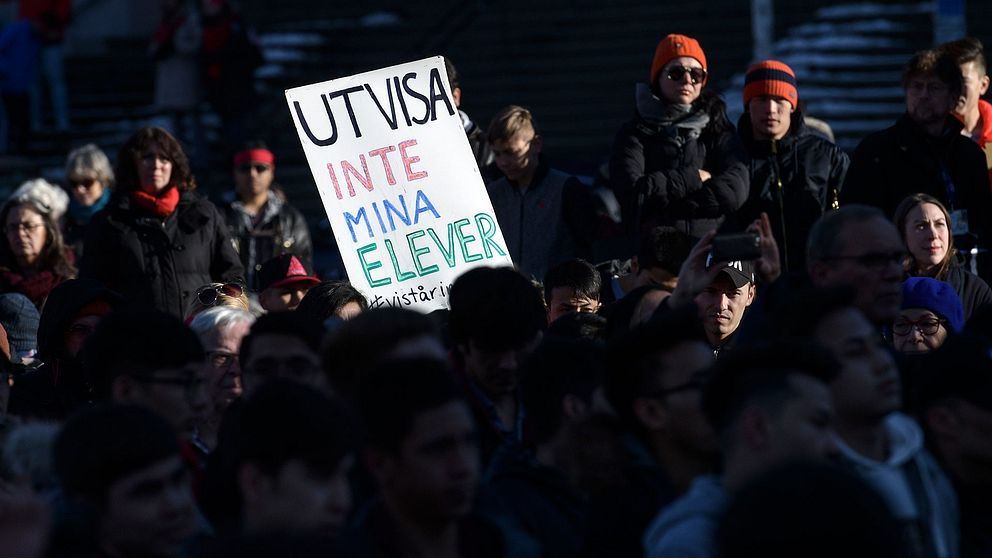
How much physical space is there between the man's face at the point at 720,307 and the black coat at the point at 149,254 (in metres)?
2.75

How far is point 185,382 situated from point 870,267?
2118mm

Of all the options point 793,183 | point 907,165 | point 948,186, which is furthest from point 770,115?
point 948,186

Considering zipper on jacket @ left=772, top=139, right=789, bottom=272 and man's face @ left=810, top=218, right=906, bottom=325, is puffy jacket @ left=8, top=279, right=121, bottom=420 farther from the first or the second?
zipper on jacket @ left=772, top=139, right=789, bottom=272

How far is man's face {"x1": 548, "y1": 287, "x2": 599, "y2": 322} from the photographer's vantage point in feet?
26.4

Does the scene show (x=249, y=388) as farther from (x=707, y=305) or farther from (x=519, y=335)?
(x=707, y=305)

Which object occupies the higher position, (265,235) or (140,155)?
(140,155)

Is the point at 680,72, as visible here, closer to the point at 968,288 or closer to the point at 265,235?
the point at 968,288

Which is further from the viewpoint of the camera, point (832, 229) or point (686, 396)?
point (832, 229)

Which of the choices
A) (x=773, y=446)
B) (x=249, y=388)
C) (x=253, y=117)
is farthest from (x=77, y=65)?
(x=773, y=446)

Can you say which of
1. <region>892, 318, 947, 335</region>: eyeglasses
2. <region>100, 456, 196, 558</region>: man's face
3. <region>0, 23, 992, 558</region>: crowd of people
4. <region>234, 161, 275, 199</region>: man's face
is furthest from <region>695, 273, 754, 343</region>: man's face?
<region>234, 161, 275, 199</region>: man's face

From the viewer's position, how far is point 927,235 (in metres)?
8.25

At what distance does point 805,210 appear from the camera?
896cm

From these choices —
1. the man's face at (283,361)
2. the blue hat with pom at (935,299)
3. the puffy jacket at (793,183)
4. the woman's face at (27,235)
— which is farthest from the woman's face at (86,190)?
the man's face at (283,361)

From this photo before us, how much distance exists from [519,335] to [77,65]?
52.0 feet
